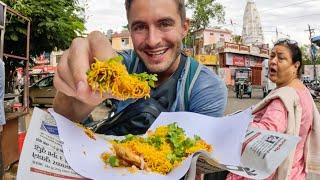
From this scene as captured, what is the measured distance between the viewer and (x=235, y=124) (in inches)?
55.1

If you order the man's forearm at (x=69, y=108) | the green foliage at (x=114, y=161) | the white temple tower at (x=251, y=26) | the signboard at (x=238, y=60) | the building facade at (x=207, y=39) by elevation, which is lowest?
the green foliage at (x=114, y=161)

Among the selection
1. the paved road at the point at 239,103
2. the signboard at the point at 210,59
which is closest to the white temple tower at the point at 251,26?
the signboard at the point at 210,59

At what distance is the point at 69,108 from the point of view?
4.60 feet

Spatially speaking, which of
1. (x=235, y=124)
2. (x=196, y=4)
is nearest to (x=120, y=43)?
(x=196, y=4)

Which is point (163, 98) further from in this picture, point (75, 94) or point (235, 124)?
point (75, 94)

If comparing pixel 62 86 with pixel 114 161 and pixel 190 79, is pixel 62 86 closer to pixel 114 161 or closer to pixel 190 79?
pixel 114 161

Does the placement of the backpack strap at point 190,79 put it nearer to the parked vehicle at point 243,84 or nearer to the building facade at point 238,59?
the parked vehicle at point 243,84

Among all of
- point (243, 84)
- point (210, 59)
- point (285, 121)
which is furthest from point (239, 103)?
point (210, 59)

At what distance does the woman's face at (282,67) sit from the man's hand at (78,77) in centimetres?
256

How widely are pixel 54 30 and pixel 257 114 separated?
870 cm

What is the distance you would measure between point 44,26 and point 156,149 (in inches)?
402

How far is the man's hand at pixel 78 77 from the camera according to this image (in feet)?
3.88

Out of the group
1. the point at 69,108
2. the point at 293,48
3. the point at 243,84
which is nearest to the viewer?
the point at 69,108

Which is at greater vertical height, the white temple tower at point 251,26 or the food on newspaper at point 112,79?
the white temple tower at point 251,26
